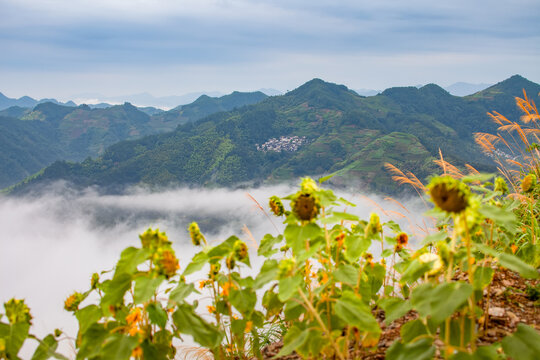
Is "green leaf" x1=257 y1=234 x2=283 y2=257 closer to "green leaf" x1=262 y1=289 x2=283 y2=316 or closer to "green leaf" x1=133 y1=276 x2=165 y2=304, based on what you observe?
"green leaf" x1=262 y1=289 x2=283 y2=316

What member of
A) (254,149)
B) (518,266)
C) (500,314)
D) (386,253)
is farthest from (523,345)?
(254,149)

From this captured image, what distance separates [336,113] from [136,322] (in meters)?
198

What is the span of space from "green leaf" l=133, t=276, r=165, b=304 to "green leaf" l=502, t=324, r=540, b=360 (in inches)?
48.0

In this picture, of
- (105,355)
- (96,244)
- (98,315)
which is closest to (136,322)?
(98,315)

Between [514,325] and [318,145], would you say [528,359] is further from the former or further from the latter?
[318,145]

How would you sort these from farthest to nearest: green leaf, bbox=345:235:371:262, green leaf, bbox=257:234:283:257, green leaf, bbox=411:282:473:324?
green leaf, bbox=257:234:283:257
green leaf, bbox=345:235:371:262
green leaf, bbox=411:282:473:324

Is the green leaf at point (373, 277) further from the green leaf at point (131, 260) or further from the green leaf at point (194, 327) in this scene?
the green leaf at point (131, 260)

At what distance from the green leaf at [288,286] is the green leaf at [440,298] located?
40cm

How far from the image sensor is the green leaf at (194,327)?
1.45 m

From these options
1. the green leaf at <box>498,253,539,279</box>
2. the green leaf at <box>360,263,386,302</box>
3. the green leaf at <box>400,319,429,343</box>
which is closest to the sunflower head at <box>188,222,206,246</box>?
the green leaf at <box>360,263,386,302</box>

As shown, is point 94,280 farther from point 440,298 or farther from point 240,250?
point 440,298

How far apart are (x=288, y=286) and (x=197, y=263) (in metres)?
0.49

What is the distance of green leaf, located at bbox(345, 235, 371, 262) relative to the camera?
161cm

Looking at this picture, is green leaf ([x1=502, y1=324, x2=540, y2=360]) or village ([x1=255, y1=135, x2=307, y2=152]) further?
village ([x1=255, y1=135, x2=307, y2=152])
